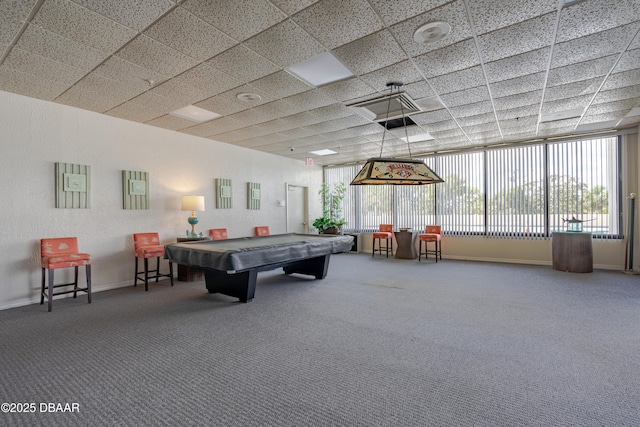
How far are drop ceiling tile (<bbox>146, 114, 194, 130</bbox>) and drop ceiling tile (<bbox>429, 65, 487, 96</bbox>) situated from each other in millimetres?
4023

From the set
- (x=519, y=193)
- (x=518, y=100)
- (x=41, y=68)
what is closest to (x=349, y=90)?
(x=518, y=100)

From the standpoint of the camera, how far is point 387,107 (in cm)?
472

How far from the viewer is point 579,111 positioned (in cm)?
493

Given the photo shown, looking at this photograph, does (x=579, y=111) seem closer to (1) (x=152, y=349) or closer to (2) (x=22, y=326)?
(1) (x=152, y=349)

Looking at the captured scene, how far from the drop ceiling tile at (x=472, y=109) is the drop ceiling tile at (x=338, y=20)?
261cm

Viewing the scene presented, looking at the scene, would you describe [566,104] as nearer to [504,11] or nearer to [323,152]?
[504,11]

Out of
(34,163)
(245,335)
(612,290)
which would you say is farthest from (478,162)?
(34,163)

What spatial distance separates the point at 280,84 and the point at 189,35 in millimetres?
1256

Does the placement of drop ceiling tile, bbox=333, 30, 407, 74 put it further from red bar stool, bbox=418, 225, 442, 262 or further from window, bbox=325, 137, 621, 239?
A: window, bbox=325, 137, 621, 239

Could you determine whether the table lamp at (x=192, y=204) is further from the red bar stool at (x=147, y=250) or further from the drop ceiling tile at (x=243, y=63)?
the drop ceiling tile at (x=243, y=63)

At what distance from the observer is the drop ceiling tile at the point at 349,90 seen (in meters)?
3.78

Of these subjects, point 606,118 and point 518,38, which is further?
point 606,118

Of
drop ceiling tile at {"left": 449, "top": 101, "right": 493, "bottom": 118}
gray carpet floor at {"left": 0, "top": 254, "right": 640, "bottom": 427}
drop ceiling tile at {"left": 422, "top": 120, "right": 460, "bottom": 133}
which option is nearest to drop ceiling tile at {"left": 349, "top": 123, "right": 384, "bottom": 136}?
drop ceiling tile at {"left": 422, "top": 120, "right": 460, "bottom": 133}

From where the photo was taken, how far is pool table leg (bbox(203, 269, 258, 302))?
13.6ft
